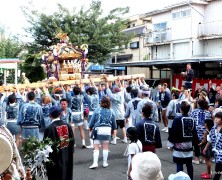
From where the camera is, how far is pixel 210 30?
75.6ft

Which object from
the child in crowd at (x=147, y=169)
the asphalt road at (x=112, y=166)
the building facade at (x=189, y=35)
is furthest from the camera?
the building facade at (x=189, y=35)

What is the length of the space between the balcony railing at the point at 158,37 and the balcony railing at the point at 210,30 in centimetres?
283

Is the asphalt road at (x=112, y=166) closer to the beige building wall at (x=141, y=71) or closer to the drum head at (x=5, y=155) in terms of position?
the drum head at (x=5, y=155)

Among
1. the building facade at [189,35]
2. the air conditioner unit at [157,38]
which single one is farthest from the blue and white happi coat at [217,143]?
the air conditioner unit at [157,38]

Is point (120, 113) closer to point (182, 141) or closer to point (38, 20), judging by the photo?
point (182, 141)

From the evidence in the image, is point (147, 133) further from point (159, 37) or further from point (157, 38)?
point (157, 38)

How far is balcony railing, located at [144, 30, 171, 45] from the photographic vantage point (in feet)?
85.3

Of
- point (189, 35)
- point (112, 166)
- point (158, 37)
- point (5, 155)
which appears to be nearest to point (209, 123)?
point (112, 166)

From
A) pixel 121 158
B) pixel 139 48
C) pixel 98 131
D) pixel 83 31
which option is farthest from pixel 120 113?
pixel 139 48

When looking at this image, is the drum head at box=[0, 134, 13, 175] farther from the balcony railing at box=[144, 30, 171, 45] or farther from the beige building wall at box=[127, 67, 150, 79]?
the beige building wall at box=[127, 67, 150, 79]

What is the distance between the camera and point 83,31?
2378 cm

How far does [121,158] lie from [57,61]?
919 cm

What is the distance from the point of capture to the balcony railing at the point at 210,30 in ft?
73.2

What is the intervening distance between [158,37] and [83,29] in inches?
257
